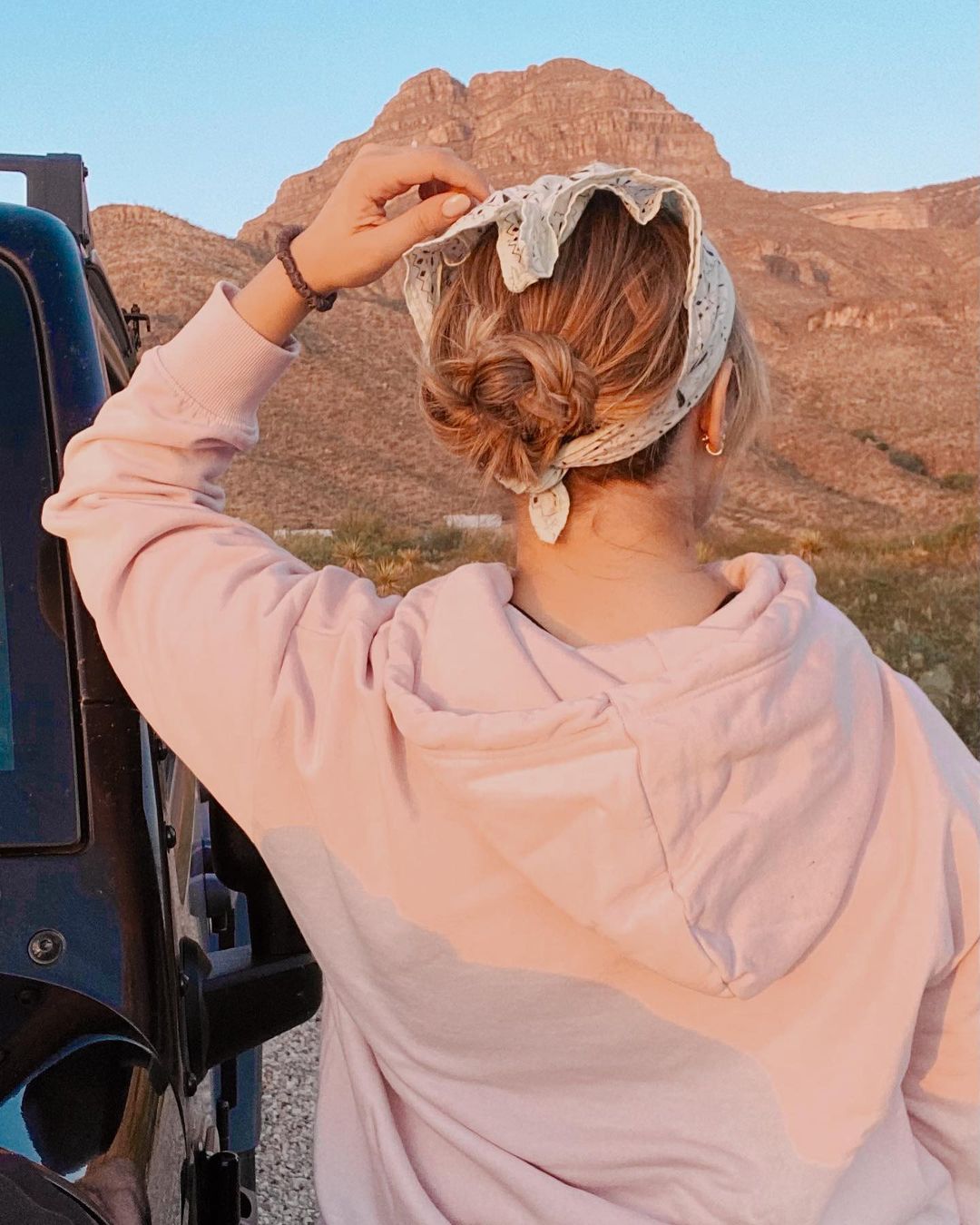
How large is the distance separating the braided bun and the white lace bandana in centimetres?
3

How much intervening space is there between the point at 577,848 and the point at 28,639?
2.32ft

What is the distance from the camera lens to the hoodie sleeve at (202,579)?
130cm

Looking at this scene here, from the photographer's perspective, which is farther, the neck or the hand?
the hand

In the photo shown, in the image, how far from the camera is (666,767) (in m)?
1.18

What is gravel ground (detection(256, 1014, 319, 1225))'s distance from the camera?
3.55m

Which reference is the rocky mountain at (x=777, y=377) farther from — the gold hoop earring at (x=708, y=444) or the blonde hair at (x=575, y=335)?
the blonde hair at (x=575, y=335)

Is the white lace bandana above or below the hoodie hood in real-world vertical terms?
above

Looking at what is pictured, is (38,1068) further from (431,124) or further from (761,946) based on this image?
(431,124)

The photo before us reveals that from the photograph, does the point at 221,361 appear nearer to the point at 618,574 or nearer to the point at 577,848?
the point at 618,574

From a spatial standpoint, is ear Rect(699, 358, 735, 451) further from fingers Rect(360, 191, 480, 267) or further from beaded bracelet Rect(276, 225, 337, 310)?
beaded bracelet Rect(276, 225, 337, 310)

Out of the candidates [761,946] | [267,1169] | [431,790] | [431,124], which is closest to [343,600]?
[431,790]

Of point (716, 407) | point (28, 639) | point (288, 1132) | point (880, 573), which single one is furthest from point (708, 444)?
point (880, 573)

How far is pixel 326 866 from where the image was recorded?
134 cm

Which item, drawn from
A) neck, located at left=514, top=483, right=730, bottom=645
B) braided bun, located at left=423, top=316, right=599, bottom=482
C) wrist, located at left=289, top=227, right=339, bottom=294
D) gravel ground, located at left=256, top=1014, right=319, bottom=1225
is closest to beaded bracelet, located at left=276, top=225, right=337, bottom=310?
wrist, located at left=289, top=227, right=339, bottom=294
